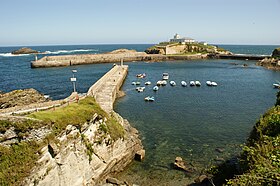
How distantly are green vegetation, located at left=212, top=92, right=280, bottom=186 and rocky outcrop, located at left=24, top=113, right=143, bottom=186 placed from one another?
27.0 feet

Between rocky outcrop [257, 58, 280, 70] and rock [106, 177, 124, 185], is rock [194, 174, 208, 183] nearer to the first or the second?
rock [106, 177, 124, 185]

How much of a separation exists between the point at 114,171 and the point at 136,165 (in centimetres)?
216

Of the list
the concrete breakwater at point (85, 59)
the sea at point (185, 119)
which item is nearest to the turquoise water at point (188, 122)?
the sea at point (185, 119)

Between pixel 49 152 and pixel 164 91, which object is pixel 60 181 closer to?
pixel 49 152

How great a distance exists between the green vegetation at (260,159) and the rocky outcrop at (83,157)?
824 cm

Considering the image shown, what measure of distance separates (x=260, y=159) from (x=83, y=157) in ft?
38.6

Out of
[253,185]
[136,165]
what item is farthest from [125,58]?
[253,185]

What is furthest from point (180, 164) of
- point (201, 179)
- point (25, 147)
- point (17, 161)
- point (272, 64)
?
point (272, 64)

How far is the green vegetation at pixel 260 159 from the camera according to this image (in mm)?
10180

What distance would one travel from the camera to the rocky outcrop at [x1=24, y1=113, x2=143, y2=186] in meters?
A: 15.1

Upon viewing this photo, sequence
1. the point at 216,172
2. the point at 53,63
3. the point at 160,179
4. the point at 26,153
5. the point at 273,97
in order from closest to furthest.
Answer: the point at 26,153, the point at 216,172, the point at 160,179, the point at 273,97, the point at 53,63

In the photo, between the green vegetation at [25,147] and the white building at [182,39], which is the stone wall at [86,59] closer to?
the white building at [182,39]

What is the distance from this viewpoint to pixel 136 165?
21281mm

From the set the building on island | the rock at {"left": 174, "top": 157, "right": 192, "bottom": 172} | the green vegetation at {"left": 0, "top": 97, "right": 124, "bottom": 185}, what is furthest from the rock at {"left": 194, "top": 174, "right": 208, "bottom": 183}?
the building on island
